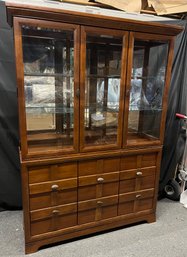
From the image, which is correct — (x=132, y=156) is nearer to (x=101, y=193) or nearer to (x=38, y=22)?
(x=101, y=193)

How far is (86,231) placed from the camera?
188 centimetres

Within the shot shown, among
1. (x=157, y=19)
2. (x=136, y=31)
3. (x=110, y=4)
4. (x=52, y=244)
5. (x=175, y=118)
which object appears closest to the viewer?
(x=136, y=31)

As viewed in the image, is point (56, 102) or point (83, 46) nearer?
point (83, 46)

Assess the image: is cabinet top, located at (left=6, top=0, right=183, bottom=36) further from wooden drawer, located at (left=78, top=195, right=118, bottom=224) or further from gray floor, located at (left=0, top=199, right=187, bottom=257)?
gray floor, located at (left=0, top=199, right=187, bottom=257)

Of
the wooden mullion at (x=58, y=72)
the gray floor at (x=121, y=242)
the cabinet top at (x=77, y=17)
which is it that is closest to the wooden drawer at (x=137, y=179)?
the gray floor at (x=121, y=242)

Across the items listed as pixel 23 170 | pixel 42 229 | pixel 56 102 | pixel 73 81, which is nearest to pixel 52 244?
pixel 42 229

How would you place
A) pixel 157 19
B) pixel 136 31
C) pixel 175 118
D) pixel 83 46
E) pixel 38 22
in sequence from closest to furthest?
pixel 38 22, pixel 83 46, pixel 136 31, pixel 157 19, pixel 175 118

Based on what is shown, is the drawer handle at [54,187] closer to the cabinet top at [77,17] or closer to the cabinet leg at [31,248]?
the cabinet leg at [31,248]

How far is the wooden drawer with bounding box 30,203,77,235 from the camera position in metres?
1.68

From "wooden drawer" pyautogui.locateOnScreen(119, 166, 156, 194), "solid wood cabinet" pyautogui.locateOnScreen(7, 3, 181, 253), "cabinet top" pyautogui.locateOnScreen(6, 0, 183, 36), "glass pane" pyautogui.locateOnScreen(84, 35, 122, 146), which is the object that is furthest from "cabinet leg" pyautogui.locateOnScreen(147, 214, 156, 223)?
"cabinet top" pyautogui.locateOnScreen(6, 0, 183, 36)

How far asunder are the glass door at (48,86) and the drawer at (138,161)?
511mm

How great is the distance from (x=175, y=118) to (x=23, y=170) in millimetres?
1822

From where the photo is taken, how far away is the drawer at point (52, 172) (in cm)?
161

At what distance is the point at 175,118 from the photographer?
2457 mm
